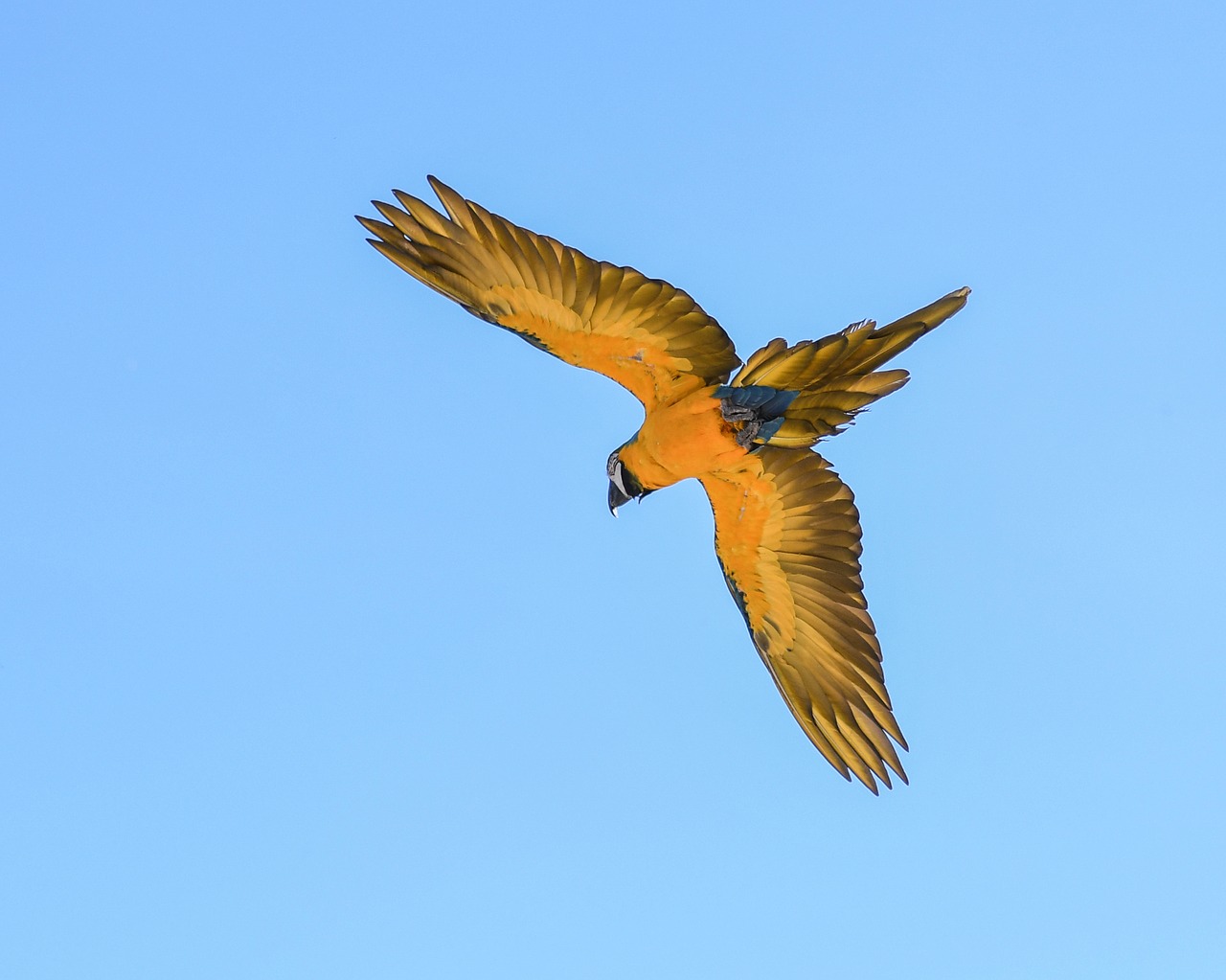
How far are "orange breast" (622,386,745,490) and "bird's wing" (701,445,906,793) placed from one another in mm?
469

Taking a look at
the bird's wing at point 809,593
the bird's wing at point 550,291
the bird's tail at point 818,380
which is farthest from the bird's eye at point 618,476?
the bird's tail at point 818,380

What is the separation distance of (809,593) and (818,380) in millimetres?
2926

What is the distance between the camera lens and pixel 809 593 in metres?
12.9

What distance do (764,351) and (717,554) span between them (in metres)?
3.28

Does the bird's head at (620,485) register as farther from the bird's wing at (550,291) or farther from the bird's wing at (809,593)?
the bird's wing at (550,291)

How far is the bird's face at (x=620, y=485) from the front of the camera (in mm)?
12445

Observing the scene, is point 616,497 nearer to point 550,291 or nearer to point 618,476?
point 618,476

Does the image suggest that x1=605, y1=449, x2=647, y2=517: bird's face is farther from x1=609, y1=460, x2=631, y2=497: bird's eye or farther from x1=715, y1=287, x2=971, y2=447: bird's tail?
x1=715, y1=287, x2=971, y2=447: bird's tail

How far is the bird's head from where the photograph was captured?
12.4 m

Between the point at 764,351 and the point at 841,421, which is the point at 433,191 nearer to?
the point at 764,351

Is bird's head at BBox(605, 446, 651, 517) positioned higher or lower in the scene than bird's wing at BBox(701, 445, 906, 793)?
higher

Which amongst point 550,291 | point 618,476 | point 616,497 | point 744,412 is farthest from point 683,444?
point 550,291

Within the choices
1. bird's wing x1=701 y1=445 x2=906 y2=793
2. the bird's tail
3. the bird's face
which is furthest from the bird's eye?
the bird's tail

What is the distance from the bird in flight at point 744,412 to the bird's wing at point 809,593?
0.01 m
